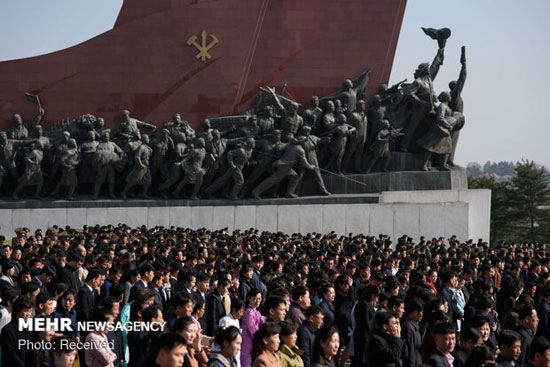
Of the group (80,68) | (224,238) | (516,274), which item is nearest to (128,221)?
(80,68)

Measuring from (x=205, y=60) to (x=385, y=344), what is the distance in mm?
15644

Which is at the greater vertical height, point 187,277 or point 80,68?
point 80,68

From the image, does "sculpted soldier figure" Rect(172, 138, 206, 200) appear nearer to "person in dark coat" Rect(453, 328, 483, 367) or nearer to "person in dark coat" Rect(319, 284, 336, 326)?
"person in dark coat" Rect(319, 284, 336, 326)

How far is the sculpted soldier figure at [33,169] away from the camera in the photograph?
758 inches

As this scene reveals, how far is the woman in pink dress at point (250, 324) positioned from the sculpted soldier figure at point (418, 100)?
14286mm

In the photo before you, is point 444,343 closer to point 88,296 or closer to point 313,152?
point 88,296

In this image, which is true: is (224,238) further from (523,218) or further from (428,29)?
(523,218)

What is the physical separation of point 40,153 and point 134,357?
1399 centimetres

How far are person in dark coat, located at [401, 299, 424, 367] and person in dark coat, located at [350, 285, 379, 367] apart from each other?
0.57 m

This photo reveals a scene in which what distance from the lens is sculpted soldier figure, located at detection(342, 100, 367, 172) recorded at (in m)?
20.1

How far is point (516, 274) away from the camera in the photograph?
1047 cm

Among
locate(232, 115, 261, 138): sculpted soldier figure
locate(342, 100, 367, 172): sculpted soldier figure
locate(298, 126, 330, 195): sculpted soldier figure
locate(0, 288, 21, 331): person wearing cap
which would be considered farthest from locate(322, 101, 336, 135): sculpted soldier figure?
locate(0, 288, 21, 331): person wearing cap

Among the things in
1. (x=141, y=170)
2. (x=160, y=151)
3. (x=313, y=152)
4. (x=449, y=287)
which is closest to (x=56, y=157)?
(x=141, y=170)

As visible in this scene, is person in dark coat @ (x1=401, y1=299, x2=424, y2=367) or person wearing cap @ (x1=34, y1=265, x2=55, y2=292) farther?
person wearing cap @ (x1=34, y1=265, x2=55, y2=292)
